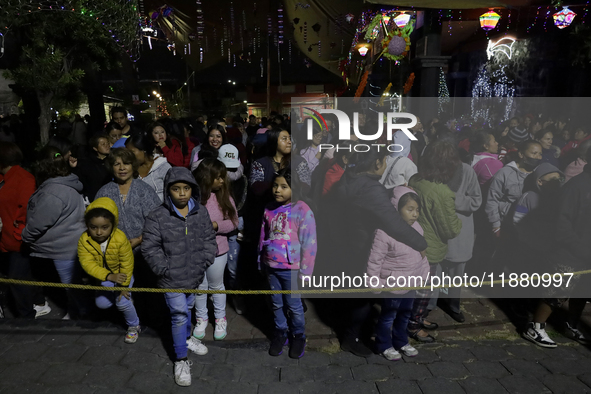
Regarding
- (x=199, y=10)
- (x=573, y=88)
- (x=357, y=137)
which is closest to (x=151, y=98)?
(x=199, y=10)

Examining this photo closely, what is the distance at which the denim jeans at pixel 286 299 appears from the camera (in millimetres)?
3377

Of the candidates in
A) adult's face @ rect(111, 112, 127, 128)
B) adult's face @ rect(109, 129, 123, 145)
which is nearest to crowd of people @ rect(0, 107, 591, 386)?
adult's face @ rect(109, 129, 123, 145)

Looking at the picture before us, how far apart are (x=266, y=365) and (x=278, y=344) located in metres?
0.23

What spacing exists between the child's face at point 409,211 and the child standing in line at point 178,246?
5.41ft

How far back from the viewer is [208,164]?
12.1ft

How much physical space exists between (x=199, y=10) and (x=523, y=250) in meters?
7.22

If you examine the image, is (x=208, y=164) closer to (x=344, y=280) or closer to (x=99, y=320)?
(x=344, y=280)

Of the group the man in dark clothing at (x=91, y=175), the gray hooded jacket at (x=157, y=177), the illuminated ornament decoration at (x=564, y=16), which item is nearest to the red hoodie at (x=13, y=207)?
the man in dark clothing at (x=91, y=175)

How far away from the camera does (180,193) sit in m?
3.12

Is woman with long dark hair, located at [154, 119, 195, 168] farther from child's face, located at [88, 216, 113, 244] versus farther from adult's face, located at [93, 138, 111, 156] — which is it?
child's face, located at [88, 216, 113, 244]

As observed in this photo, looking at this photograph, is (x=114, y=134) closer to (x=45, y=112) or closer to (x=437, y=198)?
(x=45, y=112)

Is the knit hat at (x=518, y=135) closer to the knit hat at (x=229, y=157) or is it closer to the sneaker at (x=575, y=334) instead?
the sneaker at (x=575, y=334)

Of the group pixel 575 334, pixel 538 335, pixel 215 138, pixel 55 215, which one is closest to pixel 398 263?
pixel 538 335

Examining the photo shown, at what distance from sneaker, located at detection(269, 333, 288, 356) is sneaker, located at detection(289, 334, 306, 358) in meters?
0.09
